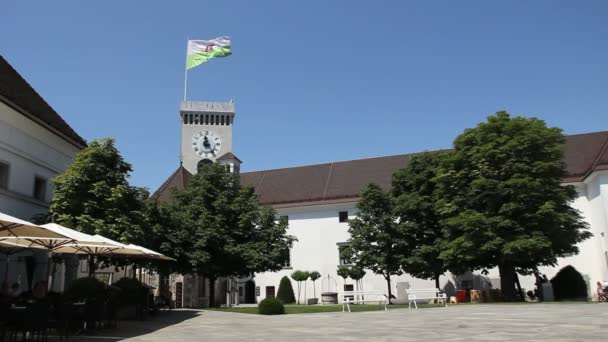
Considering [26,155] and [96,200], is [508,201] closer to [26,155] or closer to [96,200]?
[96,200]

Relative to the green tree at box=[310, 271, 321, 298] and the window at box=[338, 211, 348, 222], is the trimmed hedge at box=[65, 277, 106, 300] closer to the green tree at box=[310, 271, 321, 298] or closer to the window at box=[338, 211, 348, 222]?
the green tree at box=[310, 271, 321, 298]

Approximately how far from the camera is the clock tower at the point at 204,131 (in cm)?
6531

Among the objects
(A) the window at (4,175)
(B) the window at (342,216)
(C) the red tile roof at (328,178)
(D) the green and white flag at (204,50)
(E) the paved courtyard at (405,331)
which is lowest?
(E) the paved courtyard at (405,331)

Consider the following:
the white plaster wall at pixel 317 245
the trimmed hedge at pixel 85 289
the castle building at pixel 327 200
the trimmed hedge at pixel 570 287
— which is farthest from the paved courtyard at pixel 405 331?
the white plaster wall at pixel 317 245

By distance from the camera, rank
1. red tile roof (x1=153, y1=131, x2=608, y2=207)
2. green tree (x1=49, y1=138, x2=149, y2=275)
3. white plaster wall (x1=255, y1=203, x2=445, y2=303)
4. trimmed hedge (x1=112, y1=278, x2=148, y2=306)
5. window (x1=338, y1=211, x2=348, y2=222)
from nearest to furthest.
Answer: trimmed hedge (x1=112, y1=278, x2=148, y2=306), green tree (x1=49, y1=138, x2=149, y2=275), red tile roof (x1=153, y1=131, x2=608, y2=207), white plaster wall (x1=255, y1=203, x2=445, y2=303), window (x1=338, y1=211, x2=348, y2=222)

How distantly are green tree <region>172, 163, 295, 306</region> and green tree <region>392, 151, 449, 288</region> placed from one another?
883cm

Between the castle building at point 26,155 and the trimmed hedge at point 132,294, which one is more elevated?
the castle building at point 26,155

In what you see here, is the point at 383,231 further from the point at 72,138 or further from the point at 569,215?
the point at 72,138

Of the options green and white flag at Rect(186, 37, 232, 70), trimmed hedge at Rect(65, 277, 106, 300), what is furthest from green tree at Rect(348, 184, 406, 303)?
green and white flag at Rect(186, 37, 232, 70)

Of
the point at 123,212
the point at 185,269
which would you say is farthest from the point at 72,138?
the point at 185,269

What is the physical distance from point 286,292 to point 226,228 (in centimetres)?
1725

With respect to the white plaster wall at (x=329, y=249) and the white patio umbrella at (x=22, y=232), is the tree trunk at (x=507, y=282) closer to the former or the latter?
the white plaster wall at (x=329, y=249)

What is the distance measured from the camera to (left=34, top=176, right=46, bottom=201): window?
989 inches

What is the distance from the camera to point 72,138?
2766 centimetres
